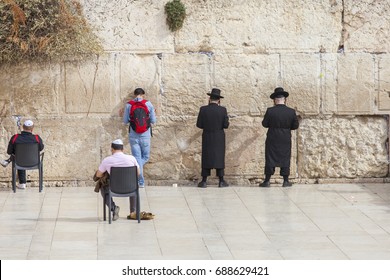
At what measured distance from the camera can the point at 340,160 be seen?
17547 mm

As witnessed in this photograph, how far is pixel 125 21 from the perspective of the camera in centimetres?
1716

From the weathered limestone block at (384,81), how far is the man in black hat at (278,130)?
1484 millimetres

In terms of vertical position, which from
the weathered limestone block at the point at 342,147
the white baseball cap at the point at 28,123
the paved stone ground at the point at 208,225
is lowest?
the paved stone ground at the point at 208,225

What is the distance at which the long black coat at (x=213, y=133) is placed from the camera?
16.8 m

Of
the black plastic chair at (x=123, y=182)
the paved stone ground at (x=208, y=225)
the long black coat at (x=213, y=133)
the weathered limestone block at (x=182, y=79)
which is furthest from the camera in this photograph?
the weathered limestone block at (x=182, y=79)

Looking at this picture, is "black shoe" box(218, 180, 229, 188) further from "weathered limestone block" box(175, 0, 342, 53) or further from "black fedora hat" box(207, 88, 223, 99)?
"weathered limestone block" box(175, 0, 342, 53)

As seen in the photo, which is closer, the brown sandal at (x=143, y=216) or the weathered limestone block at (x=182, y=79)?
the brown sandal at (x=143, y=216)

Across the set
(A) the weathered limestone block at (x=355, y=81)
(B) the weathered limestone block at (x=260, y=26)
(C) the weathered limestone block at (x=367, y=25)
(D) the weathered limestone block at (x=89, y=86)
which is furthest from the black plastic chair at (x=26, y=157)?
(C) the weathered limestone block at (x=367, y=25)

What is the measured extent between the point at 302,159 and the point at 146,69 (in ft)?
9.20

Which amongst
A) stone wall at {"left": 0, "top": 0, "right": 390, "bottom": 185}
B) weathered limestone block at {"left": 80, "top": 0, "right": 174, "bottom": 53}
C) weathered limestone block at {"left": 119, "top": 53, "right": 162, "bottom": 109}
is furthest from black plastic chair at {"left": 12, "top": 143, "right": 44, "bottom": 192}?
weathered limestone block at {"left": 80, "top": 0, "right": 174, "bottom": 53}

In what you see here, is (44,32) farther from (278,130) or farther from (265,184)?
(265,184)

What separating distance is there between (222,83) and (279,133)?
1.20 m

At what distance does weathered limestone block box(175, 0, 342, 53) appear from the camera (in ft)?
56.6

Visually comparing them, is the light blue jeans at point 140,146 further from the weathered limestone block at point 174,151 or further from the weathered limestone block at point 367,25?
the weathered limestone block at point 367,25
